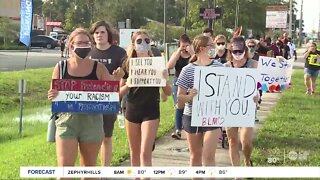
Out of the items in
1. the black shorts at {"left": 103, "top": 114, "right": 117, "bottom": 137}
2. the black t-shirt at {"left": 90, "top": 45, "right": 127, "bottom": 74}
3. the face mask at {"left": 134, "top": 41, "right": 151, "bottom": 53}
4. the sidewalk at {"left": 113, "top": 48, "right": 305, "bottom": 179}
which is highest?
the face mask at {"left": 134, "top": 41, "right": 151, "bottom": 53}

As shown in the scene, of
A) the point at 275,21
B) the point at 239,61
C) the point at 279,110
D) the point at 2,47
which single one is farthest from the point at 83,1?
the point at 239,61

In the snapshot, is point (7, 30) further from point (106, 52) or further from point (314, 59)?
point (106, 52)

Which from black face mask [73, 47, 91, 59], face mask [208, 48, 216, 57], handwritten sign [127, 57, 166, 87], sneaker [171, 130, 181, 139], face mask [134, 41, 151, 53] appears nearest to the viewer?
black face mask [73, 47, 91, 59]

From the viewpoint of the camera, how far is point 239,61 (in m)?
6.81

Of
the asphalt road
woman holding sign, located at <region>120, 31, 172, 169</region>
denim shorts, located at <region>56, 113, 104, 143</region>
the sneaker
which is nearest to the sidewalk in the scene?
the sneaker

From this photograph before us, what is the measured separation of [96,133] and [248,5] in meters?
60.1

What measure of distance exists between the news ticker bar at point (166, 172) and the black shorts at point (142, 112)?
36.2 inches

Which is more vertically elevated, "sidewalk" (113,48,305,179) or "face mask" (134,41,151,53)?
"face mask" (134,41,151,53)

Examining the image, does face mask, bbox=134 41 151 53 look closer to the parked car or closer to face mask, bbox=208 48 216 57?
face mask, bbox=208 48 216 57

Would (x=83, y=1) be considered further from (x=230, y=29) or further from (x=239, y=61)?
(x=239, y=61)

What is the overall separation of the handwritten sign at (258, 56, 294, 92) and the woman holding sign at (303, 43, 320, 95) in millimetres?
8956

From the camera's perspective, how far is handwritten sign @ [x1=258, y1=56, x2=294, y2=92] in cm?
859

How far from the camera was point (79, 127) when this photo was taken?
5.30 m

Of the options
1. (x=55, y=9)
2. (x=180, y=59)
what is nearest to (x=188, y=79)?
(x=180, y=59)
